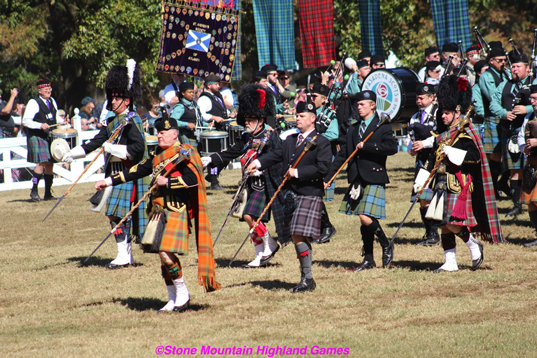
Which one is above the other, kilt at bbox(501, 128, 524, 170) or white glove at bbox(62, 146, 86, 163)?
white glove at bbox(62, 146, 86, 163)

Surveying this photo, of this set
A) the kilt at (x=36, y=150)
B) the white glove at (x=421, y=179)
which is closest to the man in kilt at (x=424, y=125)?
the white glove at (x=421, y=179)

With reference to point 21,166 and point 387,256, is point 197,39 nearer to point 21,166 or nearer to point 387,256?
point 21,166

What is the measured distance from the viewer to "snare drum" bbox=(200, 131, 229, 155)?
14.3 m

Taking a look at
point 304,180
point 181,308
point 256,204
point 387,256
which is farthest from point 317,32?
Result: point 181,308

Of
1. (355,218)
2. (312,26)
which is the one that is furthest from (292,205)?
(312,26)

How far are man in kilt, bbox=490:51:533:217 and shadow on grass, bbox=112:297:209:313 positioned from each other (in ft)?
19.0

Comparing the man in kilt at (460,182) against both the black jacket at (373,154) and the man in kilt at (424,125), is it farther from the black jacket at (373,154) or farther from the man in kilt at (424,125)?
the man in kilt at (424,125)

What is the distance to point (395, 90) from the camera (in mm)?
12523

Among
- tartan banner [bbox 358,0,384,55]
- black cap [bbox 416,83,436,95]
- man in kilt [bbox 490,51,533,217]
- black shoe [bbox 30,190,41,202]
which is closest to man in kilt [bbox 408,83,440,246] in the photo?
black cap [bbox 416,83,436,95]

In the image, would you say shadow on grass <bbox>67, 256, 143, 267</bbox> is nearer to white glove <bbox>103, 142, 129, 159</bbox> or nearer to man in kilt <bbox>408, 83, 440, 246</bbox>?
white glove <bbox>103, 142, 129, 159</bbox>

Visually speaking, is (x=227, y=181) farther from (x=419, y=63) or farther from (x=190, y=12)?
(x=419, y=63)

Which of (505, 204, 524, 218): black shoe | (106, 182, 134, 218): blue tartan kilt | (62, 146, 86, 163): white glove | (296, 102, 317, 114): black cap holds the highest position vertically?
(296, 102, 317, 114): black cap

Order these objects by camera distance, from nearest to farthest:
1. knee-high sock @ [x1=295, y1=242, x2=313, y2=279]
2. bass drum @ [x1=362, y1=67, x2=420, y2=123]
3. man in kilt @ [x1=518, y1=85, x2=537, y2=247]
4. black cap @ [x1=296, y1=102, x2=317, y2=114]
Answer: knee-high sock @ [x1=295, y1=242, x2=313, y2=279] < black cap @ [x1=296, y1=102, x2=317, y2=114] < man in kilt @ [x1=518, y1=85, x2=537, y2=247] < bass drum @ [x1=362, y1=67, x2=420, y2=123]

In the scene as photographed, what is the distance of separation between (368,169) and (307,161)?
1036 mm
